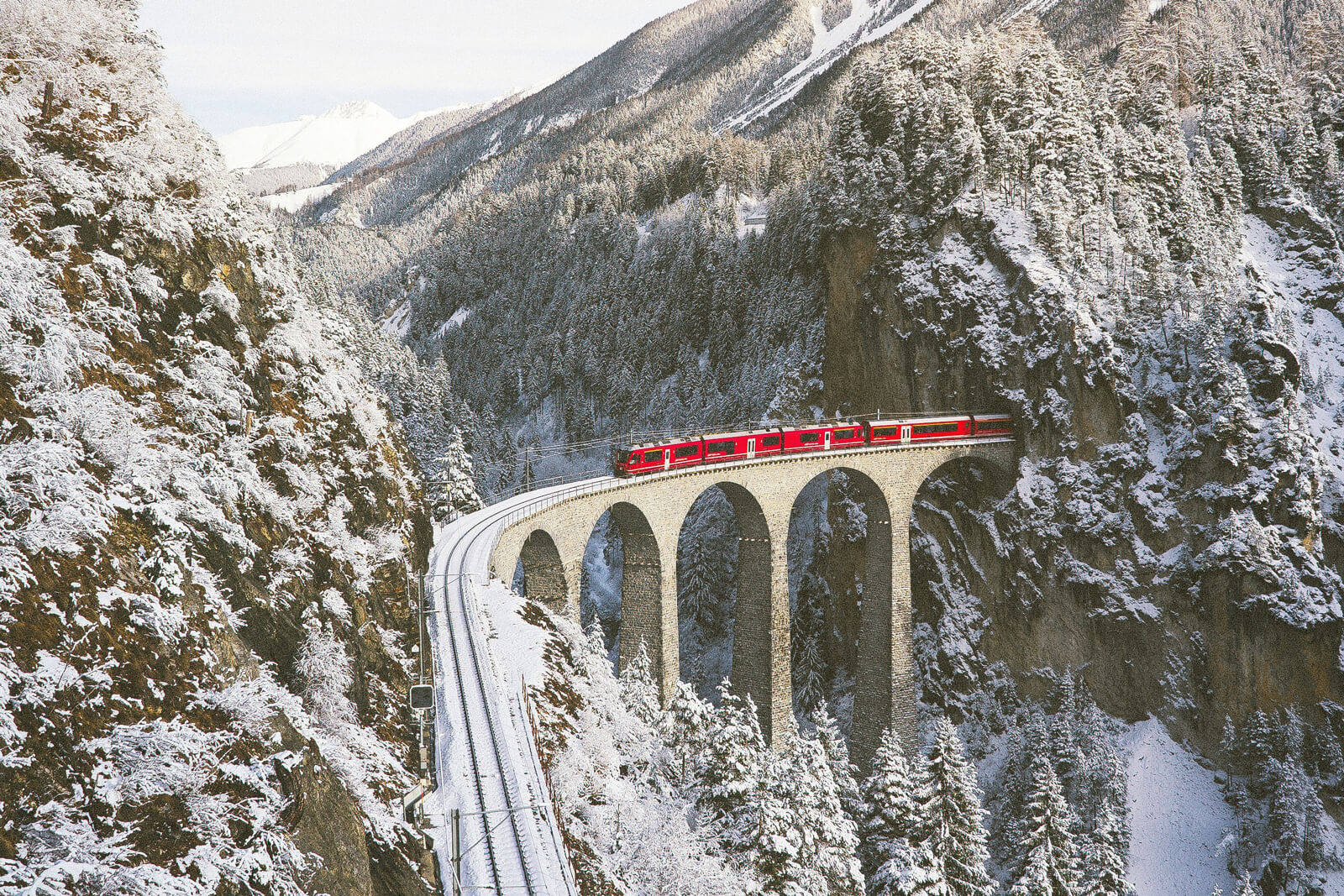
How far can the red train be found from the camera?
41531 mm

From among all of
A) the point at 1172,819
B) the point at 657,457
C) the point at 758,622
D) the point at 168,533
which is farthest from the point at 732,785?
the point at 1172,819

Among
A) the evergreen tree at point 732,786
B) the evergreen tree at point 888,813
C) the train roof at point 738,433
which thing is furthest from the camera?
the train roof at point 738,433

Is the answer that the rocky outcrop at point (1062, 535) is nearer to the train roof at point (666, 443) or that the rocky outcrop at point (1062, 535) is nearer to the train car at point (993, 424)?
the train car at point (993, 424)

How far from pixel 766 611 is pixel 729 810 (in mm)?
20380

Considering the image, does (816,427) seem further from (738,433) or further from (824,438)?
(738,433)

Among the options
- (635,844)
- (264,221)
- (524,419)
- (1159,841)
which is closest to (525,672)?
(635,844)

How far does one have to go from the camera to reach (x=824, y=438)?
154 ft

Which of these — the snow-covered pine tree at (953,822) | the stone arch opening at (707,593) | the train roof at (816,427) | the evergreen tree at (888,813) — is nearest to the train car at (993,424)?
the train roof at (816,427)

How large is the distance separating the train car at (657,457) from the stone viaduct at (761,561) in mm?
570

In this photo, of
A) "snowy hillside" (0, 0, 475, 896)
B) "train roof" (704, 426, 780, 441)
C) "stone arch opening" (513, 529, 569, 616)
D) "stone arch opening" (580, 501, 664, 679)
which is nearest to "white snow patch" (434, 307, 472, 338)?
"train roof" (704, 426, 780, 441)

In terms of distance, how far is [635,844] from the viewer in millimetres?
22000

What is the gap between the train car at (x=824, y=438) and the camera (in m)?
45.8

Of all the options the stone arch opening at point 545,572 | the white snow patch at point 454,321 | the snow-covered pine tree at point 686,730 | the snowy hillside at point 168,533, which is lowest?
the snow-covered pine tree at point 686,730

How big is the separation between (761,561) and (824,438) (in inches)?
305
